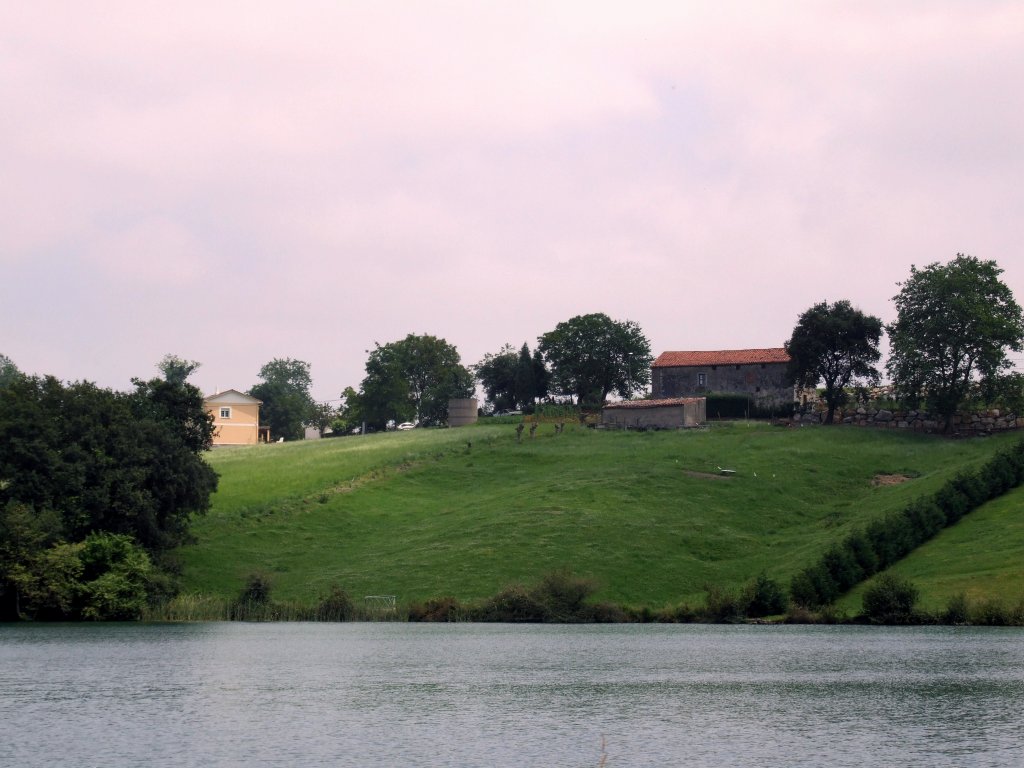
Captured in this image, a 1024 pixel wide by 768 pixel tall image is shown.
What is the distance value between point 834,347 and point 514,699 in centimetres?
8917

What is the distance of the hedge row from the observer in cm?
6894

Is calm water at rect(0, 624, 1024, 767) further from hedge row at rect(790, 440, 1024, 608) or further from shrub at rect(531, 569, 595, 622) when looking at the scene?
shrub at rect(531, 569, 595, 622)

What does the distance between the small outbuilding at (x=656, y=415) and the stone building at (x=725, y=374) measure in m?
11.8

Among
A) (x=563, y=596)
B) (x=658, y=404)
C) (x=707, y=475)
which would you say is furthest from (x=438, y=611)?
(x=658, y=404)

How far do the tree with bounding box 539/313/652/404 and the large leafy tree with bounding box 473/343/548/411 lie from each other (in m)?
4.86

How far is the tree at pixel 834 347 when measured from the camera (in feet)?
401

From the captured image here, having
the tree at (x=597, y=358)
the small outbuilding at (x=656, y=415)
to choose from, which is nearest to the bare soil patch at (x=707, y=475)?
the small outbuilding at (x=656, y=415)

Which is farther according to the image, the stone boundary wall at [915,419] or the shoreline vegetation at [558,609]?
the stone boundary wall at [915,419]

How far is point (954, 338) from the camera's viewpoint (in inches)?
4434

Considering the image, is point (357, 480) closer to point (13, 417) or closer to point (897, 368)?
point (13, 417)

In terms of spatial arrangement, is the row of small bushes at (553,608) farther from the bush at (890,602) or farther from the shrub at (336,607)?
the bush at (890,602)

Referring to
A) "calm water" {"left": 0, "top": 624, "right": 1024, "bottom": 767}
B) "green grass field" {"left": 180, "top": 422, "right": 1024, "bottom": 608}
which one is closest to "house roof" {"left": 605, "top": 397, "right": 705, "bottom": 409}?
"green grass field" {"left": 180, "top": 422, "right": 1024, "bottom": 608}

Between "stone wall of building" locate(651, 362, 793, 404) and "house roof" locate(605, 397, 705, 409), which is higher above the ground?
"stone wall of building" locate(651, 362, 793, 404)

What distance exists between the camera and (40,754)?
30172 millimetres
